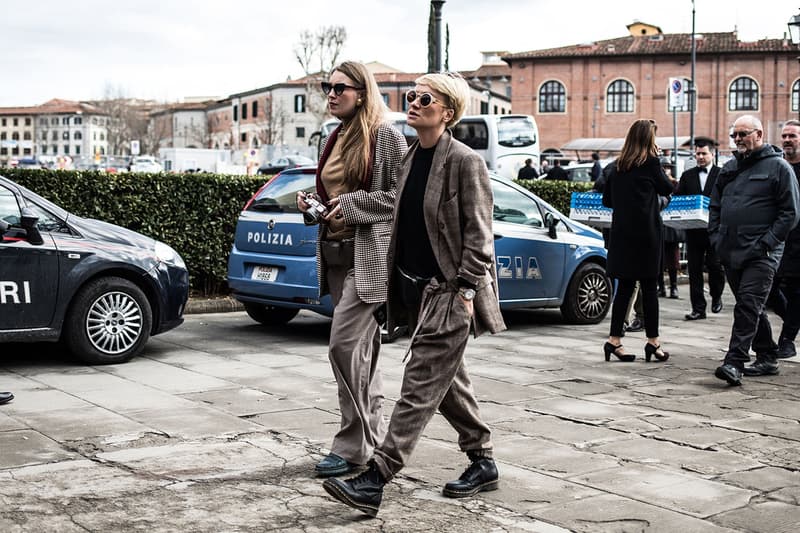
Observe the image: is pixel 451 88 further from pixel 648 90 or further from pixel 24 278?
pixel 648 90

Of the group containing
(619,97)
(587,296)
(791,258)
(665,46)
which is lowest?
(587,296)

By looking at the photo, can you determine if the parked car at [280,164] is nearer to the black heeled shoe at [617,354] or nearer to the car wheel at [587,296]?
the car wheel at [587,296]

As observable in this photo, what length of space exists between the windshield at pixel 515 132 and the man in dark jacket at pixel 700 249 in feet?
70.1

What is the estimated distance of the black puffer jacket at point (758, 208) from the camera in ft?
26.0

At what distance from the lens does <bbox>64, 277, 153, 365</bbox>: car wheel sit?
8359 mm

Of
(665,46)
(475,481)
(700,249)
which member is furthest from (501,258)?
(665,46)

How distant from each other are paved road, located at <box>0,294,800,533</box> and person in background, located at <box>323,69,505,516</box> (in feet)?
1.20

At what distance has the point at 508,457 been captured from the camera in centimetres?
560

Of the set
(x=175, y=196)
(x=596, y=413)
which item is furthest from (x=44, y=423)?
(x=175, y=196)

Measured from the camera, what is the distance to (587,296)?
38.1ft

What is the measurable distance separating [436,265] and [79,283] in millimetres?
4549

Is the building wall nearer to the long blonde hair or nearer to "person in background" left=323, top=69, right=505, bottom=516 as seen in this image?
the long blonde hair

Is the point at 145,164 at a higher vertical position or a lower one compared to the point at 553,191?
higher

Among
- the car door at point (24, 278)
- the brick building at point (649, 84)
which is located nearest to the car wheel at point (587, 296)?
the car door at point (24, 278)
